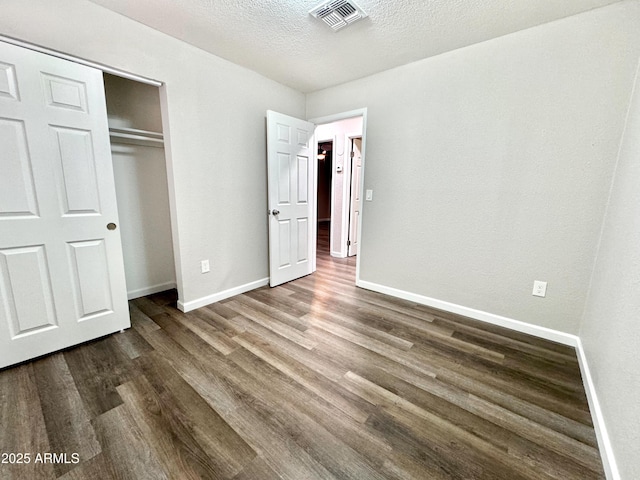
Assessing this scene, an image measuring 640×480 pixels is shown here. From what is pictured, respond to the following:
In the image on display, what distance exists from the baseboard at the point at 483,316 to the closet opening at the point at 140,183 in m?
2.51

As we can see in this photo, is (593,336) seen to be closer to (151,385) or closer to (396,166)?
(396,166)

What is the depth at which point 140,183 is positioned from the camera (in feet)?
8.89

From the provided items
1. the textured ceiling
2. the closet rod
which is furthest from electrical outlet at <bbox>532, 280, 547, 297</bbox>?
the closet rod

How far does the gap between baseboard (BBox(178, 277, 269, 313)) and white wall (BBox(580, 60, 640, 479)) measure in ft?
9.41

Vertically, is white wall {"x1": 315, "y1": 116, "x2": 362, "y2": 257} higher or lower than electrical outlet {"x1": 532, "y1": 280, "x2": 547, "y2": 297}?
higher

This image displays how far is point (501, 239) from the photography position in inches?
87.4

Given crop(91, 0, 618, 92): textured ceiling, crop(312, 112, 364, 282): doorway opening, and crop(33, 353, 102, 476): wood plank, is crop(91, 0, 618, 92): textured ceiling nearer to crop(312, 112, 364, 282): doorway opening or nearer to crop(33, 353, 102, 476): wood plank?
crop(312, 112, 364, 282): doorway opening

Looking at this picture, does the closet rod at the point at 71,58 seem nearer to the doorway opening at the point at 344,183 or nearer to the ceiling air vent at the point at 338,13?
the ceiling air vent at the point at 338,13

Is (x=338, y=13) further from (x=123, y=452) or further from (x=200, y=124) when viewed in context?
(x=123, y=452)

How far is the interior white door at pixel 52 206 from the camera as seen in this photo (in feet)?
5.16

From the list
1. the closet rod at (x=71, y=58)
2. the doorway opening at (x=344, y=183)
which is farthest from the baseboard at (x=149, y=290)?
the doorway opening at (x=344, y=183)

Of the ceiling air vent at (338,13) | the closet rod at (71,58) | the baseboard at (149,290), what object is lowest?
the baseboard at (149,290)

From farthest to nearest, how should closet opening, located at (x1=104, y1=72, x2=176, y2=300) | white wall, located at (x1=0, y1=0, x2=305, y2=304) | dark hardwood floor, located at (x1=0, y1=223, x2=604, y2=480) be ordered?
closet opening, located at (x1=104, y1=72, x2=176, y2=300)
white wall, located at (x1=0, y1=0, x2=305, y2=304)
dark hardwood floor, located at (x1=0, y1=223, x2=604, y2=480)

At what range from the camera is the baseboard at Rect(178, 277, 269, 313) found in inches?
98.2
